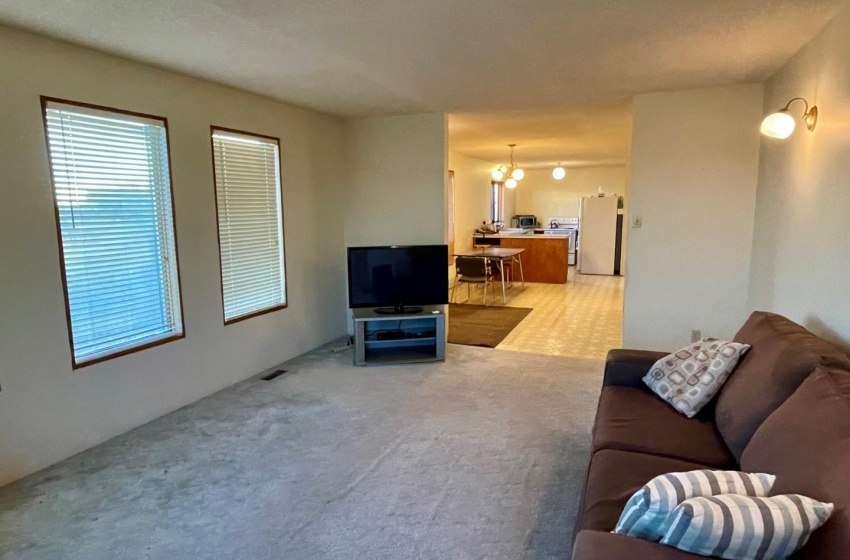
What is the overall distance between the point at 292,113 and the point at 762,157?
375cm

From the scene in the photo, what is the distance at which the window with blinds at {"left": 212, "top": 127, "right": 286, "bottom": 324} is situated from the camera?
377cm

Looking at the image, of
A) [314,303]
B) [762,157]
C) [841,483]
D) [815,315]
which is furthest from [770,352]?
[314,303]

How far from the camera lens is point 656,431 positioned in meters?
2.04

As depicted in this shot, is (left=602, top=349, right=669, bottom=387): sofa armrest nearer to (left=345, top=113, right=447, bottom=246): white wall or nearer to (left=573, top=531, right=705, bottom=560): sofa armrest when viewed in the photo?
(left=573, top=531, right=705, bottom=560): sofa armrest

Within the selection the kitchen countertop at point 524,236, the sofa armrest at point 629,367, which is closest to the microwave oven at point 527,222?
the kitchen countertop at point 524,236

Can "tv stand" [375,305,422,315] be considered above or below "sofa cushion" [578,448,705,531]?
above

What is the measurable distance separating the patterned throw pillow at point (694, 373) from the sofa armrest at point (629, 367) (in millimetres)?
69

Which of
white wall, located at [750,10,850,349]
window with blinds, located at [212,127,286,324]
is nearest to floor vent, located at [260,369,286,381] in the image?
window with blinds, located at [212,127,286,324]

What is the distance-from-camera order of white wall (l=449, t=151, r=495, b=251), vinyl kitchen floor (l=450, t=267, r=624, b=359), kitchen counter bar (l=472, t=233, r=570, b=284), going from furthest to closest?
kitchen counter bar (l=472, t=233, r=570, b=284) < white wall (l=449, t=151, r=495, b=251) < vinyl kitchen floor (l=450, t=267, r=624, b=359)

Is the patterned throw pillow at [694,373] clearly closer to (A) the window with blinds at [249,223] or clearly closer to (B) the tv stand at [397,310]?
(B) the tv stand at [397,310]

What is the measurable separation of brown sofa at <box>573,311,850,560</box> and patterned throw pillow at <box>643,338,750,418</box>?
0.13ft

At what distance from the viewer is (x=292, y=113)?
437 cm

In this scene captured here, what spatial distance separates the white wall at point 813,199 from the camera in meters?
2.22

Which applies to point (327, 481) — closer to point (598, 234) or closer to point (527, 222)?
point (598, 234)
